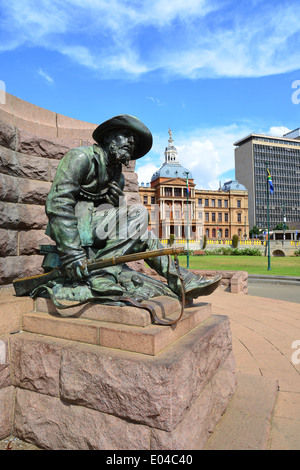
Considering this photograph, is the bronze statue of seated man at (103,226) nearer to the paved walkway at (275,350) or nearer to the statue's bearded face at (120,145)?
the statue's bearded face at (120,145)

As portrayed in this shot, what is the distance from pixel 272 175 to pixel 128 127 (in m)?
97.7

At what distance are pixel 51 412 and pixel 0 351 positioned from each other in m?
0.57

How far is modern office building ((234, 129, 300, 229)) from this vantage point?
89.5 m

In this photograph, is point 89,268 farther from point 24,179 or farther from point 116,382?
point 24,179

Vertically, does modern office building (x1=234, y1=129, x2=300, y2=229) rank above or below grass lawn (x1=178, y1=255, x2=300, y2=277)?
above

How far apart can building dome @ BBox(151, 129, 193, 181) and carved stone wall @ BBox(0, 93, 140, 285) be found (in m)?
67.5

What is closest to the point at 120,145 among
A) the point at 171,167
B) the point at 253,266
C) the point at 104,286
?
the point at 104,286

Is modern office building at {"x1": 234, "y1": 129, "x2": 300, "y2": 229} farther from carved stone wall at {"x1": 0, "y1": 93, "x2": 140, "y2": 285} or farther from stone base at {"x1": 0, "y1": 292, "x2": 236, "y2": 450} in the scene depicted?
stone base at {"x1": 0, "y1": 292, "x2": 236, "y2": 450}

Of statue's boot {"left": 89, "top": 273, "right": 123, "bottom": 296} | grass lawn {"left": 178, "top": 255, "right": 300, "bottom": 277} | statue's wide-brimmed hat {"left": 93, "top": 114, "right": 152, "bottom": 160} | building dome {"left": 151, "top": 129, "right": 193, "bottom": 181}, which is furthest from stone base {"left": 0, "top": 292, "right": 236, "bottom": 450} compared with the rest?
building dome {"left": 151, "top": 129, "right": 193, "bottom": 181}

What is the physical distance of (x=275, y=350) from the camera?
3.44 metres

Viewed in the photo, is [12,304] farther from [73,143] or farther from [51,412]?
[73,143]

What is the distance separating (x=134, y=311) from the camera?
6.35ft

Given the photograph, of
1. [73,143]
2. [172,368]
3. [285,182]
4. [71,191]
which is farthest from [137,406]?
[285,182]

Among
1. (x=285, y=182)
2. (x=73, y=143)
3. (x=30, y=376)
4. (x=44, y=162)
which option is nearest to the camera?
(x=30, y=376)
